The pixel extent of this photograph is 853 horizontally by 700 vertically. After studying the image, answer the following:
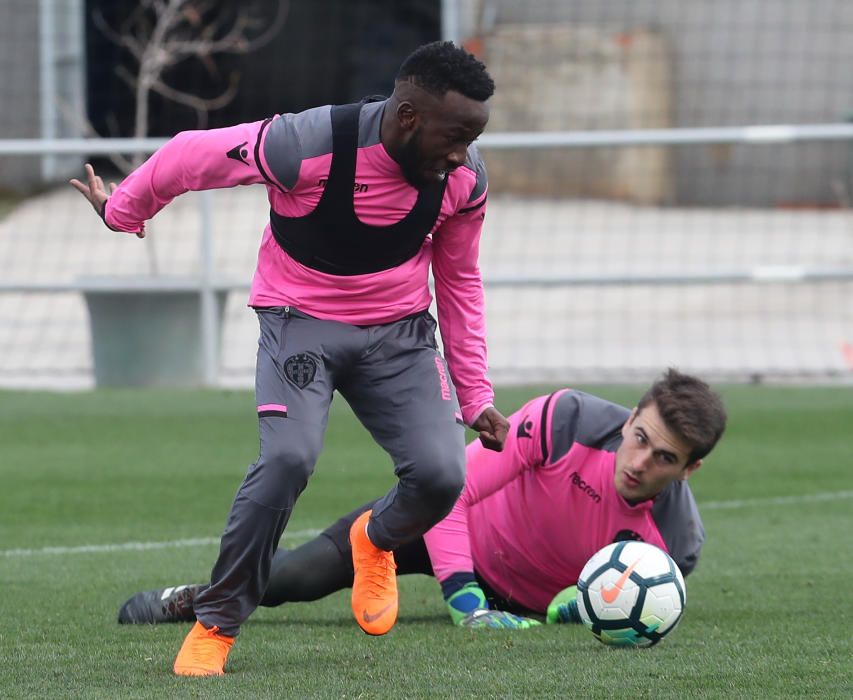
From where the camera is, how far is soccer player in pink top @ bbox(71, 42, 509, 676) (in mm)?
4281

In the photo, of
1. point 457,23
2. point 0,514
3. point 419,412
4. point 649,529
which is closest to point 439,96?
point 419,412

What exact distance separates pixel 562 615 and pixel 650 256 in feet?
47.4

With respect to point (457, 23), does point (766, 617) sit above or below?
below

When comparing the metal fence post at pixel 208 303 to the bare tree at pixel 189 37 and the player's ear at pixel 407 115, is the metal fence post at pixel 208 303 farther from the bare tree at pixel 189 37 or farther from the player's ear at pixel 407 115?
the bare tree at pixel 189 37

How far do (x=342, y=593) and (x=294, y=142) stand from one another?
2.25 m

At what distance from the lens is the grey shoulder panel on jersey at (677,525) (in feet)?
16.7

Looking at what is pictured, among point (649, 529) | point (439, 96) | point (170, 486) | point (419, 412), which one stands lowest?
point (170, 486)

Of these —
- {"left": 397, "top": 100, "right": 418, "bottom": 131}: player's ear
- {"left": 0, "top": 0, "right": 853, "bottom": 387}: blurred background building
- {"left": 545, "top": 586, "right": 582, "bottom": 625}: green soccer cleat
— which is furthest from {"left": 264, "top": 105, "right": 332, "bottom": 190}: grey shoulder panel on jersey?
{"left": 0, "top": 0, "right": 853, "bottom": 387}: blurred background building

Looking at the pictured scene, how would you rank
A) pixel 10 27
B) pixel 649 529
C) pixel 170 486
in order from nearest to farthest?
1. pixel 649 529
2. pixel 170 486
3. pixel 10 27

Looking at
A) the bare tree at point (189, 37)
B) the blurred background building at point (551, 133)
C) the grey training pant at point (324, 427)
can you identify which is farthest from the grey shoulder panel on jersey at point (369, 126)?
the bare tree at point (189, 37)

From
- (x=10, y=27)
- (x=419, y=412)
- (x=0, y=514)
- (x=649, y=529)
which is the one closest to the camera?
(x=419, y=412)

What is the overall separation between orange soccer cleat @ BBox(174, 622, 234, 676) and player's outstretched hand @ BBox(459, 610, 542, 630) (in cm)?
96

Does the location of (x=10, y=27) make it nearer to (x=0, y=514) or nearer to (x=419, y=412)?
(x=0, y=514)

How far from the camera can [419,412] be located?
14.9ft
